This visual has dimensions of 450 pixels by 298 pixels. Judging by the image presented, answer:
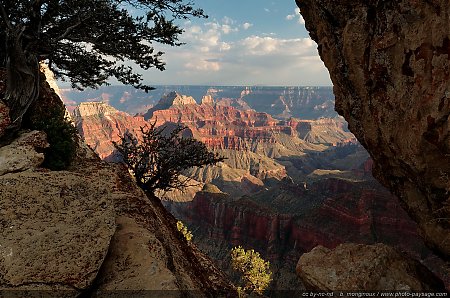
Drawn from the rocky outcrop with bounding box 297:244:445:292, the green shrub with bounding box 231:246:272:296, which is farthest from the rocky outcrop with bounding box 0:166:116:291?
the green shrub with bounding box 231:246:272:296

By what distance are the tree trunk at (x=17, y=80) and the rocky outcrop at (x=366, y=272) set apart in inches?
436

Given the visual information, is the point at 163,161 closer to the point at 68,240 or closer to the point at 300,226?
the point at 68,240

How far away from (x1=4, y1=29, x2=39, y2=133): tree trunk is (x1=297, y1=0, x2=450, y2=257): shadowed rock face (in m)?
10.7

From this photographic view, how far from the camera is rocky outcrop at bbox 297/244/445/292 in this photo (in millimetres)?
9008

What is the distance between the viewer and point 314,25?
12242mm

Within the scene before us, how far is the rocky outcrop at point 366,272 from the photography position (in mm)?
9008

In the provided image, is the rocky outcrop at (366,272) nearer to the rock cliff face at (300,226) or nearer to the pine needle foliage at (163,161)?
the pine needle foliage at (163,161)

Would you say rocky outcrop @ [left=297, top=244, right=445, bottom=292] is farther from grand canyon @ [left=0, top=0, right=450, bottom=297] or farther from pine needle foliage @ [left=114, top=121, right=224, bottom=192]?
pine needle foliage @ [left=114, top=121, right=224, bottom=192]

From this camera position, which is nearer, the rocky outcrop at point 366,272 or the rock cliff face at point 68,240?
the rock cliff face at point 68,240

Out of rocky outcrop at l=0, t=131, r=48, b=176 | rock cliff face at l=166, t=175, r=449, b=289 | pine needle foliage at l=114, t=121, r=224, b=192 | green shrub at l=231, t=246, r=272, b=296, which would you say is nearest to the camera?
rocky outcrop at l=0, t=131, r=48, b=176

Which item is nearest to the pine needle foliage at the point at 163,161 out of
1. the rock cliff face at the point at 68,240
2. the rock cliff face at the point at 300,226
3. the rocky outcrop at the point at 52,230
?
the rock cliff face at the point at 68,240

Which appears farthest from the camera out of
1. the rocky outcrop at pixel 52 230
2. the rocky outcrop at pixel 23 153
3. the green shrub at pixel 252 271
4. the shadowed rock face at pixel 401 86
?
the green shrub at pixel 252 271

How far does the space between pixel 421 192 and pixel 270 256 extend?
69261mm

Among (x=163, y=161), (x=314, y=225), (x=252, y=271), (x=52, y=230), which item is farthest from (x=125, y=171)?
(x=314, y=225)
